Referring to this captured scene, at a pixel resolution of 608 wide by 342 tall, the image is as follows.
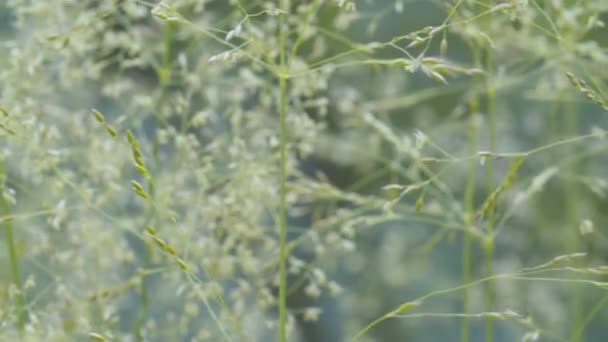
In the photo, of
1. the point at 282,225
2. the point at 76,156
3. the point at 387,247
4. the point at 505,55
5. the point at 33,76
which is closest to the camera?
the point at 282,225

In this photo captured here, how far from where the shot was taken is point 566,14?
121 centimetres

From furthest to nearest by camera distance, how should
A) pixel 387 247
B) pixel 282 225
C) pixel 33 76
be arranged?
pixel 387 247 → pixel 33 76 → pixel 282 225

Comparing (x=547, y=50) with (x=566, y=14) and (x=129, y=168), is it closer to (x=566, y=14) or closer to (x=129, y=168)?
(x=566, y=14)

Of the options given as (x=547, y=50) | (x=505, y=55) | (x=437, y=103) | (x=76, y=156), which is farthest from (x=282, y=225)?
(x=437, y=103)

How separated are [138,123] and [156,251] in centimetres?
16

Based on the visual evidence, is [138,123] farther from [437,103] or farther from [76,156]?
[437,103]

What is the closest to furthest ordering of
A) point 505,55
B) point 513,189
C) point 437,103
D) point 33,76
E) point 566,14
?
point 566,14, point 33,76, point 513,189, point 505,55, point 437,103

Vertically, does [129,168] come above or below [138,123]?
below

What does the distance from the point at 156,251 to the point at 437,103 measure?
5.17ft

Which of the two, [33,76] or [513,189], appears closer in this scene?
[33,76]

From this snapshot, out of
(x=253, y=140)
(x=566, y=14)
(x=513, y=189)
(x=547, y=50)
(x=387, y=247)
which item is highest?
(x=566, y=14)

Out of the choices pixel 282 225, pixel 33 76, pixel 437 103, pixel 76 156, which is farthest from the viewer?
pixel 437 103

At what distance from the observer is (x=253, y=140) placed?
1.39m

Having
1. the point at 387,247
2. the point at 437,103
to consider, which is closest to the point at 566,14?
the point at 387,247
